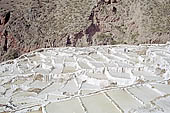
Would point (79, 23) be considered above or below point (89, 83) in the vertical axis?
above

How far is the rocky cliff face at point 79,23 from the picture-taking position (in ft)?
80.7

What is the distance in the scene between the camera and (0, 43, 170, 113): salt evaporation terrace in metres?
7.12

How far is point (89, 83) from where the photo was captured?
10.6m

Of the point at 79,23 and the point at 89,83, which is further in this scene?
the point at 79,23

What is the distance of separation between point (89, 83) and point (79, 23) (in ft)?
52.4

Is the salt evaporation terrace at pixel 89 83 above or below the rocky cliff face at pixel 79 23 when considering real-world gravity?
below

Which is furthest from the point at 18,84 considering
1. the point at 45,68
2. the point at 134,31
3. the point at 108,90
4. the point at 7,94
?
the point at 134,31

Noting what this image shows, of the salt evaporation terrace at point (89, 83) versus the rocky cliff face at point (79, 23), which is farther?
the rocky cliff face at point (79, 23)

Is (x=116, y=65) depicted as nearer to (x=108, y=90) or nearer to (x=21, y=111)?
(x=108, y=90)

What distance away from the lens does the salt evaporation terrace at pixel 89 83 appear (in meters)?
7.12

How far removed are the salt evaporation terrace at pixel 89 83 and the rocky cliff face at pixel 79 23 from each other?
358 inches

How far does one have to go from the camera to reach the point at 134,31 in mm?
27250

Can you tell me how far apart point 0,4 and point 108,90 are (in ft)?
85.0

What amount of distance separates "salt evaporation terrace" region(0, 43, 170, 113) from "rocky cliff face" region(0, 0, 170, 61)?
358 inches
